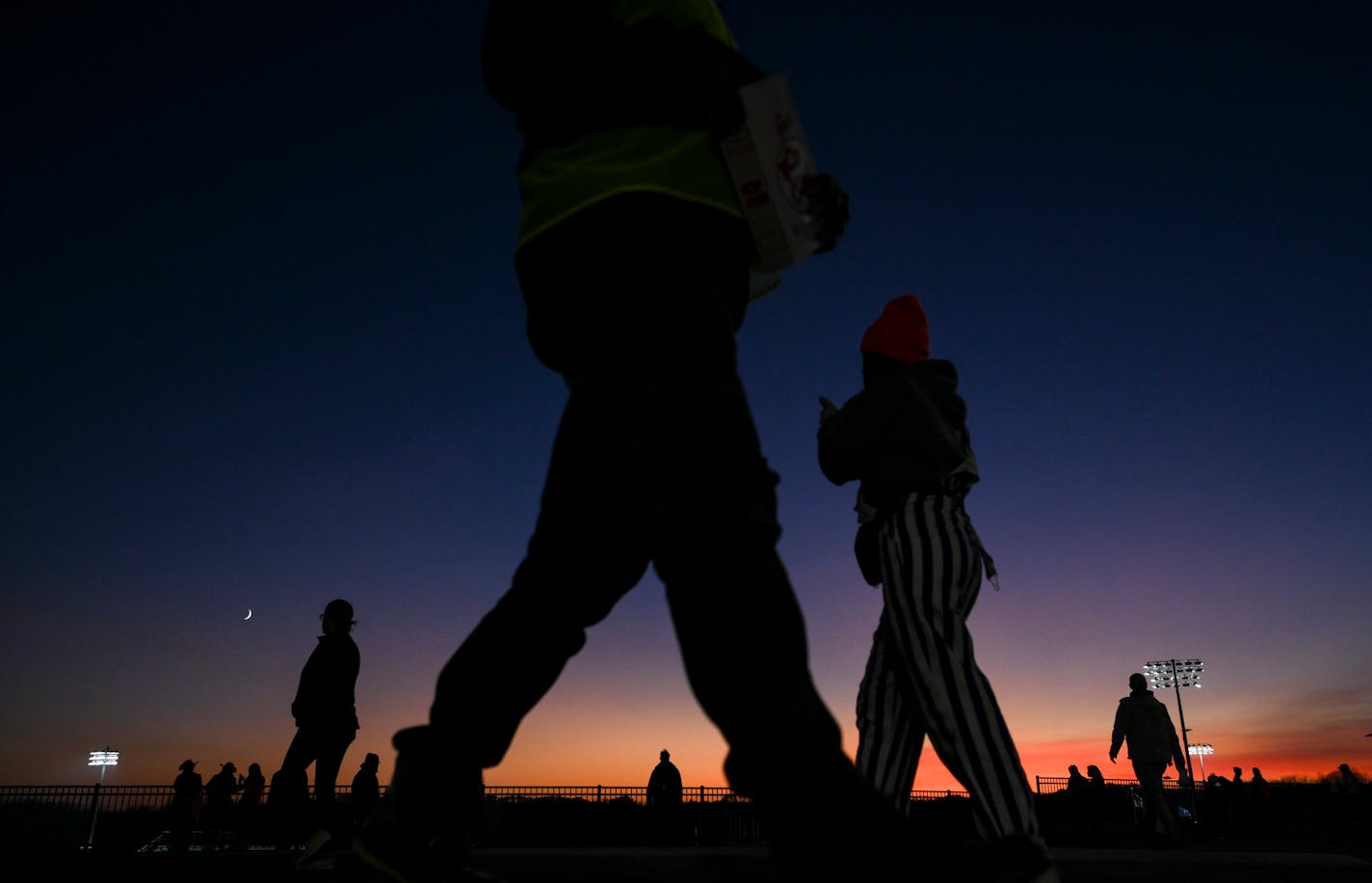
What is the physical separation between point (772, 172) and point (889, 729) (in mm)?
1710

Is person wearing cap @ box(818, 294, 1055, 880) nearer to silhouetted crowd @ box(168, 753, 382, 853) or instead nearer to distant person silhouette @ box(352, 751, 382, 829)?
silhouetted crowd @ box(168, 753, 382, 853)

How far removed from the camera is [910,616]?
235 centimetres

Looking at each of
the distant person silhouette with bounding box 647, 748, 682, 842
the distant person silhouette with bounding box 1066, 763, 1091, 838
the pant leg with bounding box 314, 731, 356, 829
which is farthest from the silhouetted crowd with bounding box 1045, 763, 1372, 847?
the pant leg with bounding box 314, 731, 356, 829

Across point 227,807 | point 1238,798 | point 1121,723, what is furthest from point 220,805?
point 1238,798

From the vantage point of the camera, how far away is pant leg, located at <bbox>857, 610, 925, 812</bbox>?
2.52 m

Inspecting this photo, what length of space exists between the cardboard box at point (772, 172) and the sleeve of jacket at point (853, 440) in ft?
3.53

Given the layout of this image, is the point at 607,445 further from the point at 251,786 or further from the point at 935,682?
the point at 251,786

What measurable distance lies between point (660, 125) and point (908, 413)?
1.31m

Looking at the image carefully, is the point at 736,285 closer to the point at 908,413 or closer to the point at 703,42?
the point at 703,42

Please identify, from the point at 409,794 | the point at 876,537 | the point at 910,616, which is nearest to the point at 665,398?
the point at 409,794

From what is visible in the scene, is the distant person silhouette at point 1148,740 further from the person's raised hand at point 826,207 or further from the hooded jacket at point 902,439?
the person's raised hand at point 826,207

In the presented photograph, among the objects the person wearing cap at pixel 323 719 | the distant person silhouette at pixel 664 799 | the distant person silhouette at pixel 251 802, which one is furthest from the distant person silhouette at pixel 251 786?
the person wearing cap at pixel 323 719

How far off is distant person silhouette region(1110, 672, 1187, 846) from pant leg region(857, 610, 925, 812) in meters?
9.18

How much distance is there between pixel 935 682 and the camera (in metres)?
2.24
